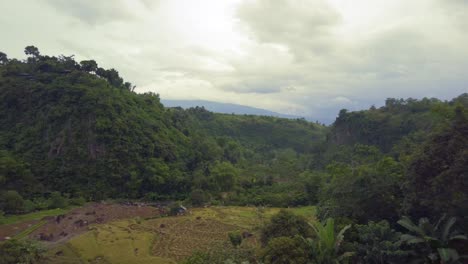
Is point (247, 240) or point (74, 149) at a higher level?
point (74, 149)

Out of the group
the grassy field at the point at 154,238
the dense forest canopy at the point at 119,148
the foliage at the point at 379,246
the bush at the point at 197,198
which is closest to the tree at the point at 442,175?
the foliage at the point at 379,246

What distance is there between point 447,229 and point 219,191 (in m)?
37.7

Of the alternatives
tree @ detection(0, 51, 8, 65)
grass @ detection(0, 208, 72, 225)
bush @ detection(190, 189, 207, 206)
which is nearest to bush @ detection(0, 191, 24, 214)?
grass @ detection(0, 208, 72, 225)

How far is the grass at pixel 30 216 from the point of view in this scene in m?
32.7

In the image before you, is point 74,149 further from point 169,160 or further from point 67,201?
point 169,160

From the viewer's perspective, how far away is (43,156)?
47.3m

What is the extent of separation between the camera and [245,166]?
66.6 meters

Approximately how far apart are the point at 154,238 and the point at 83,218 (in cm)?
986

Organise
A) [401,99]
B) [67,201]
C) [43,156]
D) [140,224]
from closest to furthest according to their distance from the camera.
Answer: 1. [140,224]
2. [67,201]
3. [43,156]
4. [401,99]

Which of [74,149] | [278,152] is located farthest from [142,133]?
[278,152]

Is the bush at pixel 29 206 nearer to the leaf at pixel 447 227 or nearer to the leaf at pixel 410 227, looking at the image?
the leaf at pixel 410 227

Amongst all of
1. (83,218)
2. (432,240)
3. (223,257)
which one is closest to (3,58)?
(83,218)

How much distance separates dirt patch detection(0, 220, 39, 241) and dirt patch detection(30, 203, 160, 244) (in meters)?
1.38

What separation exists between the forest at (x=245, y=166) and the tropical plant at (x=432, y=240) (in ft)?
0.16
